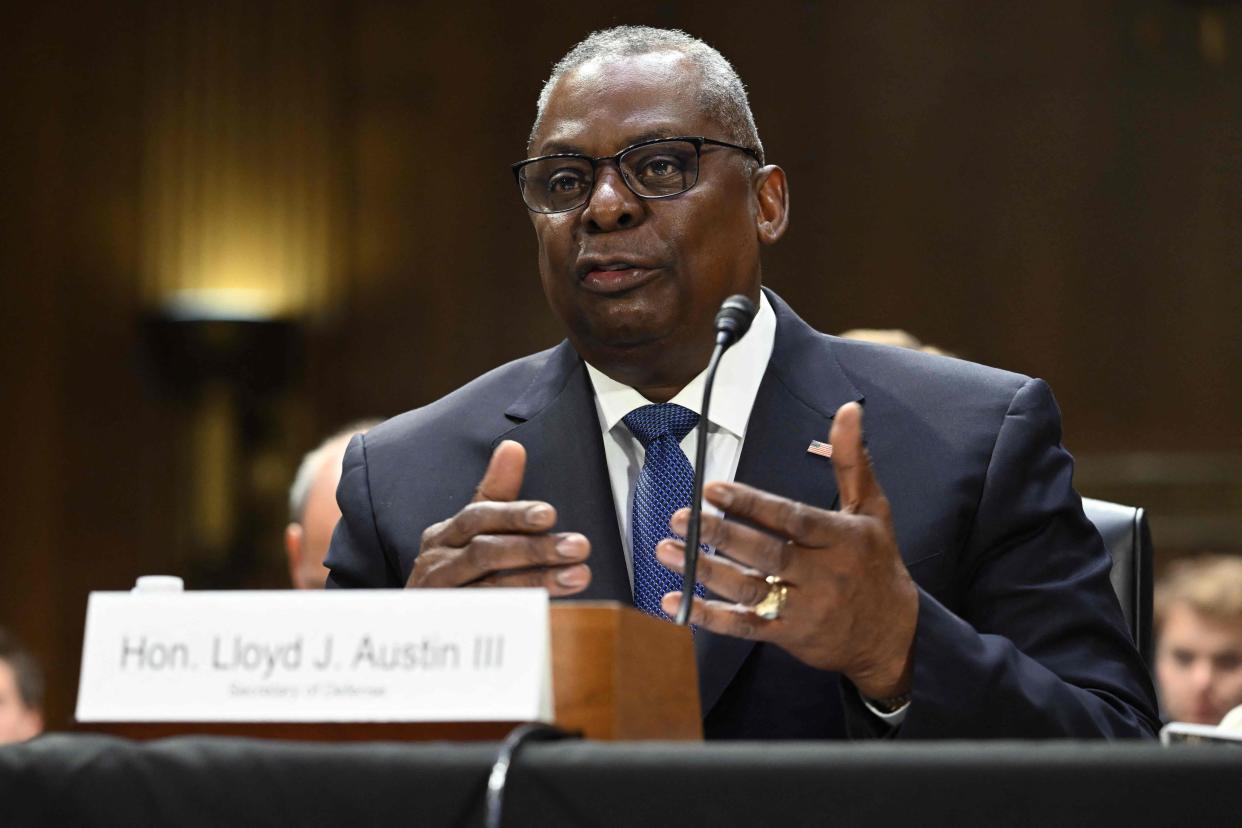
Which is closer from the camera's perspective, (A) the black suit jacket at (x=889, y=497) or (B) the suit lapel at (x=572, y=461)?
(A) the black suit jacket at (x=889, y=497)

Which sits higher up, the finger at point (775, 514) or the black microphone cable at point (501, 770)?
the finger at point (775, 514)

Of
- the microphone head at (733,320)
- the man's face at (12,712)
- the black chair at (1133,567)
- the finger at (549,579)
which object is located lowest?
the man's face at (12,712)

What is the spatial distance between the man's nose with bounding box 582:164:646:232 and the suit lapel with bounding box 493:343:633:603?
0.25 m

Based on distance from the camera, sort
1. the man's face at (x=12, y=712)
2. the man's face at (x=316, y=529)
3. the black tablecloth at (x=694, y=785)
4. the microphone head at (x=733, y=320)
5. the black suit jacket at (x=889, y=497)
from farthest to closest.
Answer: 1. the man's face at (x=12, y=712)
2. the man's face at (x=316, y=529)
3. the black suit jacket at (x=889, y=497)
4. the microphone head at (x=733, y=320)
5. the black tablecloth at (x=694, y=785)

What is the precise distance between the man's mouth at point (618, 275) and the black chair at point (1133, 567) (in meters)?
0.77

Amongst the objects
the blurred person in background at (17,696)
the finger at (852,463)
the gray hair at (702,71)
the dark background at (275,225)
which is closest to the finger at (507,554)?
the finger at (852,463)

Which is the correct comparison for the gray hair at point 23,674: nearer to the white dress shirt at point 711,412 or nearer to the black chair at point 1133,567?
the white dress shirt at point 711,412

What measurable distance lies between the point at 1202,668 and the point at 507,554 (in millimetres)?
2657

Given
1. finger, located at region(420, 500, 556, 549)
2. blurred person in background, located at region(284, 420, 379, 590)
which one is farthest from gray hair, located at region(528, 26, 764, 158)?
blurred person in background, located at region(284, 420, 379, 590)

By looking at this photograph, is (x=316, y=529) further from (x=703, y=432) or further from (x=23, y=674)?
(x=703, y=432)

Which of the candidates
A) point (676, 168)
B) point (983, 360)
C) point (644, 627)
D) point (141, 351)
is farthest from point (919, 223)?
point (644, 627)

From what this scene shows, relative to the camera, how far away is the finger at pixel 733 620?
1.42 m

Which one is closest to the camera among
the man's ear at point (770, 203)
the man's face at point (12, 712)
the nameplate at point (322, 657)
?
the nameplate at point (322, 657)

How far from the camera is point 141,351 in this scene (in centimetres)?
550
